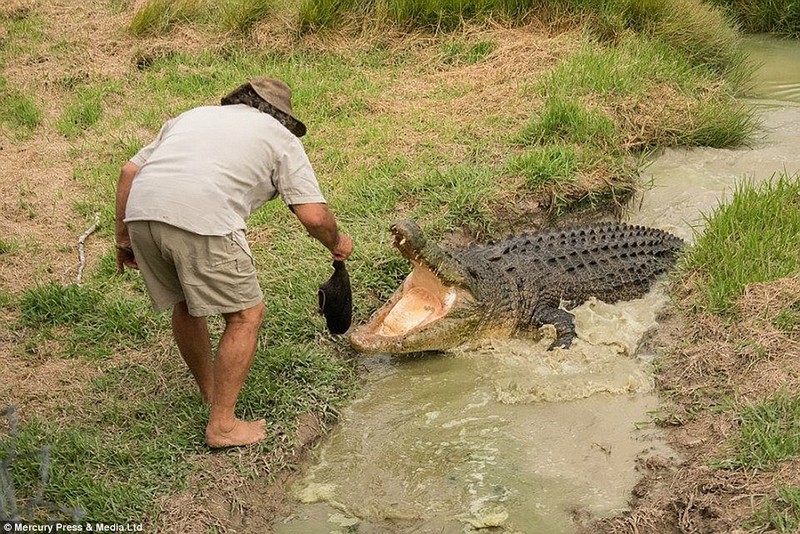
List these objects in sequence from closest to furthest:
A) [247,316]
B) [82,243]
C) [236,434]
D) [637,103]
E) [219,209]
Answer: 1. [219,209]
2. [247,316]
3. [236,434]
4. [82,243]
5. [637,103]

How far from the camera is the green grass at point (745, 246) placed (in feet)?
16.3


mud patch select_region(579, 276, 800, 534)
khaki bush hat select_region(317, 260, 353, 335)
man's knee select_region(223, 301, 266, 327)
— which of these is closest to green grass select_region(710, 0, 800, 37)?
mud patch select_region(579, 276, 800, 534)

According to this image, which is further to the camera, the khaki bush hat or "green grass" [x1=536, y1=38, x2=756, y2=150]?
"green grass" [x1=536, y1=38, x2=756, y2=150]

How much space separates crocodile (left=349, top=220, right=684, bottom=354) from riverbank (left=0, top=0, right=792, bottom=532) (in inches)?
13.6

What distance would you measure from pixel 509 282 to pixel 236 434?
7.43 ft

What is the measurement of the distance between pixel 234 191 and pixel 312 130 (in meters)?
3.97

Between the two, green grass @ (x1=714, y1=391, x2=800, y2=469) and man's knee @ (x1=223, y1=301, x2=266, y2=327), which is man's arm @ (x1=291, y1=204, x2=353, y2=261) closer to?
man's knee @ (x1=223, y1=301, x2=266, y2=327)

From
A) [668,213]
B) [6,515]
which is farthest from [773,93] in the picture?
[6,515]

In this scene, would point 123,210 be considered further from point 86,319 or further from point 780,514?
point 780,514

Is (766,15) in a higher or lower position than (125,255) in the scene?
higher

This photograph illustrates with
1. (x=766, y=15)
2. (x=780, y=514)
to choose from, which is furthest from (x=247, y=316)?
(x=766, y=15)

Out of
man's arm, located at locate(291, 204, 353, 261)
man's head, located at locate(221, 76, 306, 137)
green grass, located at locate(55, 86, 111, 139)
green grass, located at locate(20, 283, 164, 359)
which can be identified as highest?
man's head, located at locate(221, 76, 306, 137)

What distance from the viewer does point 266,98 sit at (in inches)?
156

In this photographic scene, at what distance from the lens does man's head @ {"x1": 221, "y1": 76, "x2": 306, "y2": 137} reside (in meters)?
3.97
